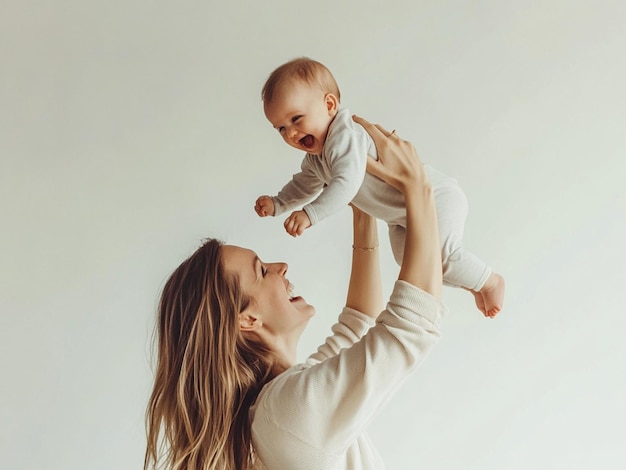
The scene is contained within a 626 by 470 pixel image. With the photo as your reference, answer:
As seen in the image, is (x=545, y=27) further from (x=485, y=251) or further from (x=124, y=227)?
(x=124, y=227)

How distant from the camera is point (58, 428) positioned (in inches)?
96.0

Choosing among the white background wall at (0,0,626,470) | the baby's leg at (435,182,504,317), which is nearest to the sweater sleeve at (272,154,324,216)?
the baby's leg at (435,182,504,317)

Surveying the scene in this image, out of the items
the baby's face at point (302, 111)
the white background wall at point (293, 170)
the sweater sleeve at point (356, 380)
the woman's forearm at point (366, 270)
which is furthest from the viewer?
the white background wall at point (293, 170)

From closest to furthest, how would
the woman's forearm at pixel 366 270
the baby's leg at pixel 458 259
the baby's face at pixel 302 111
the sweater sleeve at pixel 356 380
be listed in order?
the sweater sleeve at pixel 356 380, the baby's face at pixel 302 111, the baby's leg at pixel 458 259, the woman's forearm at pixel 366 270

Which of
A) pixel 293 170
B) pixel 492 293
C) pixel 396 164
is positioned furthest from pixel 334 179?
pixel 293 170

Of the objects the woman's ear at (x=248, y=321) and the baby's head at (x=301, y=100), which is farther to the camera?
the woman's ear at (x=248, y=321)

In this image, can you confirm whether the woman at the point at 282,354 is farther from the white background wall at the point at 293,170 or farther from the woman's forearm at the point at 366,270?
the white background wall at the point at 293,170

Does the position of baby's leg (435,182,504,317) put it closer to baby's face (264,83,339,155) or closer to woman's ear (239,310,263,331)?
baby's face (264,83,339,155)

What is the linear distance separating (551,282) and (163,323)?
1.53 metres

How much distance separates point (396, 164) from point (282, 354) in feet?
1.54

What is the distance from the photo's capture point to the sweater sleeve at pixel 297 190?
62.3 inches

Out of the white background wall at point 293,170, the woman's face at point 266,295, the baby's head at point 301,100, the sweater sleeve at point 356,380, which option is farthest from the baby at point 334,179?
the white background wall at point 293,170

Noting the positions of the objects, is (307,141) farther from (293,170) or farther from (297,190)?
(293,170)

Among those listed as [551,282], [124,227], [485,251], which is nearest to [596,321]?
[551,282]
